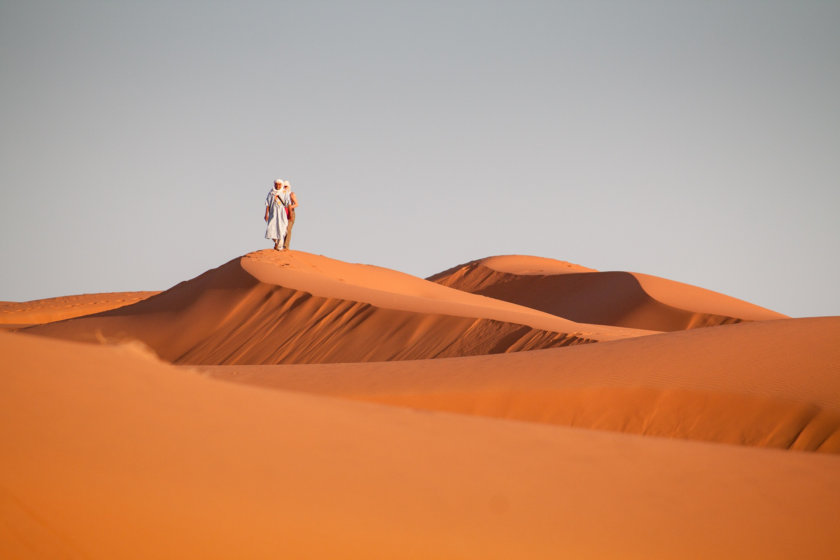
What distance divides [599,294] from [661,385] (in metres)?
31.0

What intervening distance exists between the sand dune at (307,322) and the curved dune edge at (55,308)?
1017 centimetres

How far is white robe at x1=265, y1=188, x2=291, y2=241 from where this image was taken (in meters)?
22.8

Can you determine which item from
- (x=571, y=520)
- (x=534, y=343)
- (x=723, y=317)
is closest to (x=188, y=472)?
(x=571, y=520)

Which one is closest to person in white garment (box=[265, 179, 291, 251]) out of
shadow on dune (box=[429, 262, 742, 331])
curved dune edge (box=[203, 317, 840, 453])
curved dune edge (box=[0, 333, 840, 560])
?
curved dune edge (box=[203, 317, 840, 453])

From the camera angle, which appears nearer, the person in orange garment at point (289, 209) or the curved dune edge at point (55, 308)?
the person in orange garment at point (289, 209)

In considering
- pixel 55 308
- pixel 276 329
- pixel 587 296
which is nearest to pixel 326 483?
pixel 276 329

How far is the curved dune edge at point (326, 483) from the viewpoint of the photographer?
4.08 m

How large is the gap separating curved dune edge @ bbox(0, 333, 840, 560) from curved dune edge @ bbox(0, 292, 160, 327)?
29649 millimetres

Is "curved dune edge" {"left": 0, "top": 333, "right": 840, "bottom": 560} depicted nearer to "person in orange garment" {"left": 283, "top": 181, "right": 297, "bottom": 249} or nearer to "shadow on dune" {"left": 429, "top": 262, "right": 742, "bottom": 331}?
"person in orange garment" {"left": 283, "top": 181, "right": 297, "bottom": 249}

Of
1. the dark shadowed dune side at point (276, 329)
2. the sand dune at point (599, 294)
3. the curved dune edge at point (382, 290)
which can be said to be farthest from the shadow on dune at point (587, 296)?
the dark shadowed dune side at point (276, 329)

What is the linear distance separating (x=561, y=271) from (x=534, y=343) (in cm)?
3083

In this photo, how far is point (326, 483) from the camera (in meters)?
5.08

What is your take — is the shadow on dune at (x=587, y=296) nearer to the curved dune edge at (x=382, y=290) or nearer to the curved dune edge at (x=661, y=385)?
the curved dune edge at (x=382, y=290)

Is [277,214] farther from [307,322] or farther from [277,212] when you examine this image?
[307,322]
